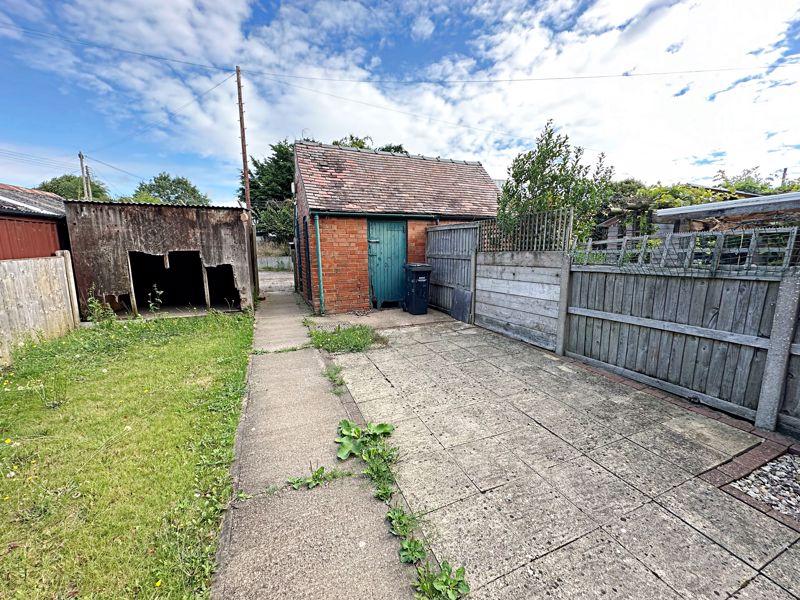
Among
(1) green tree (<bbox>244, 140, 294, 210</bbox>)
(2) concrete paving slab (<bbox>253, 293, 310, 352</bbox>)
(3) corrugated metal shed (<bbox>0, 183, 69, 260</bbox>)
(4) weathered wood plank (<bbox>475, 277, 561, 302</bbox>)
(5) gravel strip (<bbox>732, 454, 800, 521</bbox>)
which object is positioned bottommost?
(2) concrete paving slab (<bbox>253, 293, 310, 352</bbox>)

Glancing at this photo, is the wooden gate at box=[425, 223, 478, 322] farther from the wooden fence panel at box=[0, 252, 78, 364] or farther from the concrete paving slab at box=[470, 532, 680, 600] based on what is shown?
the wooden fence panel at box=[0, 252, 78, 364]

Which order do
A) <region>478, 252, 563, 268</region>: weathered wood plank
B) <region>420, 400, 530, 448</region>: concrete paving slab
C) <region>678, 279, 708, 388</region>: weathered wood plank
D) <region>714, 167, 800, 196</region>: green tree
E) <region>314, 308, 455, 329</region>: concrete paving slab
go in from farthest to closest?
<region>714, 167, 800, 196</region>: green tree < <region>314, 308, 455, 329</region>: concrete paving slab < <region>478, 252, 563, 268</region>: weathered wood plank < <region>678, 279, 708, 388</region>: weathered wood plank < <region>420, 400, 530, 448</region>: concrete paving slab

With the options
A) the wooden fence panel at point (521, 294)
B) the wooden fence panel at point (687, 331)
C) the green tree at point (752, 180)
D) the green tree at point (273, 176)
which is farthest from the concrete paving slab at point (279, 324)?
the green tree at point (273, 176)

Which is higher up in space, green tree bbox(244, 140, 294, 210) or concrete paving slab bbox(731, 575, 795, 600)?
green tree bbox(244, 140, 294, 210)

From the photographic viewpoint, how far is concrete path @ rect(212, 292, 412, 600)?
1721mm

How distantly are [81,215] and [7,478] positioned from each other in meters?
6.73

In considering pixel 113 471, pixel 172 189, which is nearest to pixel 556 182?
pixel 113 471

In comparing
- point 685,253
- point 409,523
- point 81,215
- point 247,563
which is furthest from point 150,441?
point 81,215

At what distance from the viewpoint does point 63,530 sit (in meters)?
2.05

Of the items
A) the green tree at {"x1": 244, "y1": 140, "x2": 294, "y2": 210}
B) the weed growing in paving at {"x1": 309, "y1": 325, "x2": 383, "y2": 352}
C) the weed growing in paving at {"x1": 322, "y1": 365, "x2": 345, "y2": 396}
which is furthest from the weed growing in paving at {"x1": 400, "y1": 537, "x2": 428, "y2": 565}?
the green tree at {"x1": 244, "y1": 140, "x2": 294, "y2": 210}

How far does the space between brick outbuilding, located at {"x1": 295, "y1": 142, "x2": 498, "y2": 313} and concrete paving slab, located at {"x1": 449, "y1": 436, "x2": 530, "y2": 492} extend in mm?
6336

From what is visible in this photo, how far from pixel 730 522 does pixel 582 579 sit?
1.22 meters

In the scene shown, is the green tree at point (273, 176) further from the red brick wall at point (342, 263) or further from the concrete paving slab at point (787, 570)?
the concrete paving slab at point (787, 570)

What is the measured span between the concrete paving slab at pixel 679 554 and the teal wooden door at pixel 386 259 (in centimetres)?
758
